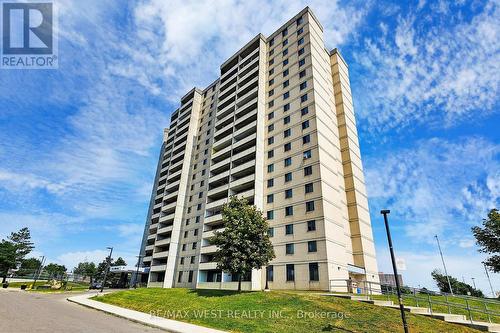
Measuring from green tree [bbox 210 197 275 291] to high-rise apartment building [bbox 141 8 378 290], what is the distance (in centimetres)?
663

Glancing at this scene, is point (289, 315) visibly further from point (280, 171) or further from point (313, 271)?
point (280, 171)

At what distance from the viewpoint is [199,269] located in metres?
43.3

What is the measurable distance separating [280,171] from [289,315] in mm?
24379

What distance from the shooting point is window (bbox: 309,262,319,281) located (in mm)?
31516

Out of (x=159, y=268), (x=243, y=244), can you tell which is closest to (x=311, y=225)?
(x=243, y=244)

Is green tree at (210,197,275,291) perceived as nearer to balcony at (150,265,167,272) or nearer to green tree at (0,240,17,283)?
balcony at (150,265,167,272)

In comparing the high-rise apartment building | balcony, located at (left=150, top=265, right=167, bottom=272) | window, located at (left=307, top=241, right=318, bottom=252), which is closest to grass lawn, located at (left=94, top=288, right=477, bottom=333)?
window, located at (left=307, top=241, right=318, bottom=252)

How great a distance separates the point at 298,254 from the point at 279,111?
23.2 m

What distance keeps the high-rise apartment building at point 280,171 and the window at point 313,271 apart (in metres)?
0.11

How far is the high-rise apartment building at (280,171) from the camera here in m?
35.1

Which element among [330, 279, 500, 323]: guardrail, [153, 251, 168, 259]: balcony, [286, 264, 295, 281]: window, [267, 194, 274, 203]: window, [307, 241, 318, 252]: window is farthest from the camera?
[153, 251, 168, 259]: balcony

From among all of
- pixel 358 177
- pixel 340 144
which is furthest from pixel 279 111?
pixel 358 177

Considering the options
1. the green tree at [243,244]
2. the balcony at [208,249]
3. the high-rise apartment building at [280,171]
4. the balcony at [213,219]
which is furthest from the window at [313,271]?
the balcony at [213,219]

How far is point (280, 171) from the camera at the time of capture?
41.2m
